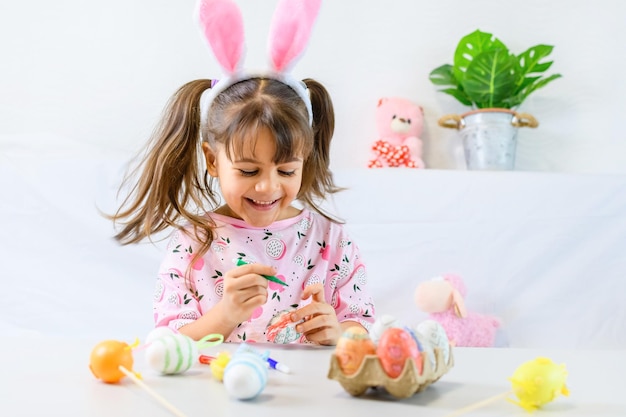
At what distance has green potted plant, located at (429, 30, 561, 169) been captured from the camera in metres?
2.08

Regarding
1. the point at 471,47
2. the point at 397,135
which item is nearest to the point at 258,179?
the point at 397,135

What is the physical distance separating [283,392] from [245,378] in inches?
2.3

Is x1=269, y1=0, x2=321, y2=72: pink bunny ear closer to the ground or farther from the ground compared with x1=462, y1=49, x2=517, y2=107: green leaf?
closer to the ground

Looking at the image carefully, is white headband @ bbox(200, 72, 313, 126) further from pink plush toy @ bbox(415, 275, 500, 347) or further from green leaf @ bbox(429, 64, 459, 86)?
green leaf @ bbox(429, 64, 459, 86)

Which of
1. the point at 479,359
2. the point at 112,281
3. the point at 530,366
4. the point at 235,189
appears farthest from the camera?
the point at 112,281

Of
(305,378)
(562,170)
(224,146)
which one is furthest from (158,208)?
(562,170)

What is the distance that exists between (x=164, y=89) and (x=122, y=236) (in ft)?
3.33

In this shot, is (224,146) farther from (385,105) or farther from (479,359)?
(385,105)

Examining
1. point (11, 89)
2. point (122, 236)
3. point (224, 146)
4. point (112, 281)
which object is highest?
point (11, 89)

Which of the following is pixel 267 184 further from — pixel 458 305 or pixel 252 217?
pixel 458 305

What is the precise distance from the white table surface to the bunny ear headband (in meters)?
0.46

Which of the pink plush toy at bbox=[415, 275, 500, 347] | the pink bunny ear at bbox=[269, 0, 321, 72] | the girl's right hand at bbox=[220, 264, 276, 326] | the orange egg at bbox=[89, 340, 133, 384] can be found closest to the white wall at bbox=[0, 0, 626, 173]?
the pink plush toy at bbox=[415, 275, 500, 347]

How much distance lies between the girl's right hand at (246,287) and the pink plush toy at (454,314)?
90 centimetres

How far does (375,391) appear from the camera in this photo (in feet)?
2.07
